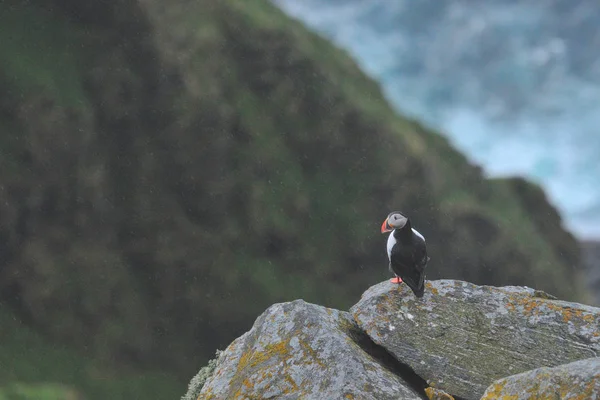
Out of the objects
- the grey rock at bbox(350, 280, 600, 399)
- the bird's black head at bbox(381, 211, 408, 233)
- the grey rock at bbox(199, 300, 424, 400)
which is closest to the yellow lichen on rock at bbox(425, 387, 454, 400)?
the grey rock at bbox(199, 300, 424, 400)

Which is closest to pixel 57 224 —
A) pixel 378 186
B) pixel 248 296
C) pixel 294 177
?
pixel 248 296

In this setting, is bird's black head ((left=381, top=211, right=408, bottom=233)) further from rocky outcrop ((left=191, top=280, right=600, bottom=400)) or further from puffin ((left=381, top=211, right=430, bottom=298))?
rocky outcrop ((left=191, top=280, right=600, bottom=400))

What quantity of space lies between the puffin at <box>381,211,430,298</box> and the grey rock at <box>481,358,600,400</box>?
446 centimetres

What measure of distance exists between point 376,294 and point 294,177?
300 ft

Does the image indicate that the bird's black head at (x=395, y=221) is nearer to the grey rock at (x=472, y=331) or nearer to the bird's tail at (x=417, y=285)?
the bird's tail at (x=417, y=285)

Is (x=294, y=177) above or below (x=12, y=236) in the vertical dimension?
above

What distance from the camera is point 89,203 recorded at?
97688mm

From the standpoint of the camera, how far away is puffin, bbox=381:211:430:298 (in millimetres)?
14820

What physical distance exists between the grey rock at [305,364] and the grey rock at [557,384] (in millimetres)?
2608

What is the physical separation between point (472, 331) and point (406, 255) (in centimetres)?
213

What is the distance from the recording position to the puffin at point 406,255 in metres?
14.8

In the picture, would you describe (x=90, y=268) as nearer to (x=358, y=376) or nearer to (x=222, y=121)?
(x=222, y=121)

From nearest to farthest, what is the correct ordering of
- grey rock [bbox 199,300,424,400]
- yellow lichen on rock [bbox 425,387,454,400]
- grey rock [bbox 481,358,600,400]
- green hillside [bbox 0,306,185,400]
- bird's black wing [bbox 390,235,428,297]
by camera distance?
grey rock [bbox 481,358,600,400] → grey rock [bbox 199,300,424,400] → yellow lichen on rock [bbox 425,387,454,400] → bird's black wing [bbox 390,235,428,297] → green hillside [bbox 0,306,185,400]

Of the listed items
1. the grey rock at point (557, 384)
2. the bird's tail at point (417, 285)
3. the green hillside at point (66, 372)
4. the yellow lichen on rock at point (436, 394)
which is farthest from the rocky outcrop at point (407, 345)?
the green hillside at point (66, 372)
